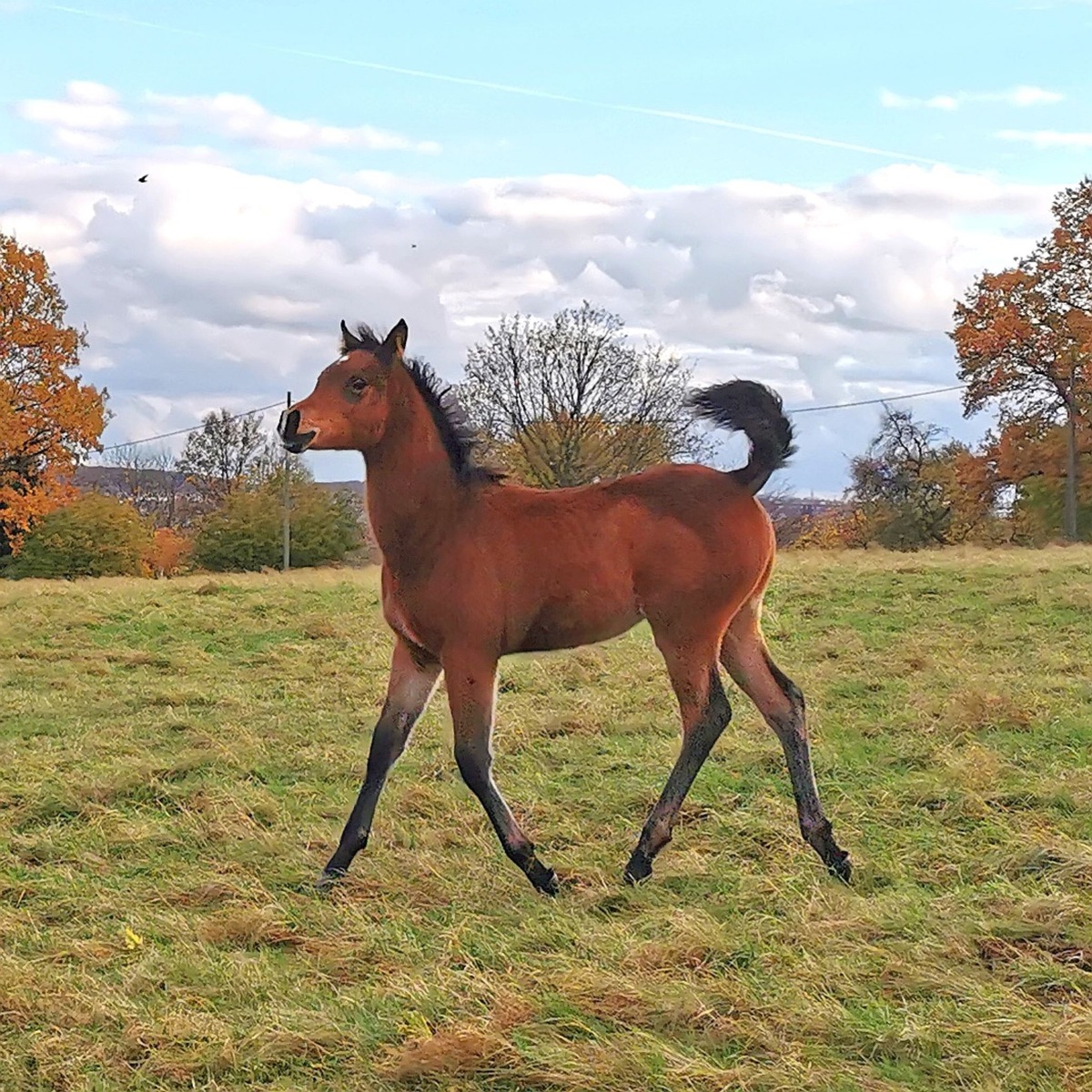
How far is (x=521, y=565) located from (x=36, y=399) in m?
32.2

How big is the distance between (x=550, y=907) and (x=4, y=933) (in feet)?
7.31

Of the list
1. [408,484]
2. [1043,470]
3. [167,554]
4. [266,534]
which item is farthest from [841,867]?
[167,554]

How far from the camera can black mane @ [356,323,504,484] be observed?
18.7 ft

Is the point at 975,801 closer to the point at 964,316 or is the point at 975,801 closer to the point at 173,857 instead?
the point at 173,857

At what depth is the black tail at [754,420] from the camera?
5.71 metres

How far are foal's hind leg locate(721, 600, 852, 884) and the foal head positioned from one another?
1996 millimetres

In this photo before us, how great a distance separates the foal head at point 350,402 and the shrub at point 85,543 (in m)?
32.2

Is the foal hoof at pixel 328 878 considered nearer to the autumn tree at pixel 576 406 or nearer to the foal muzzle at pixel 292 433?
the foal muzzle at pixel 292 433

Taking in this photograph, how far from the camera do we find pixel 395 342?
5.60 metres

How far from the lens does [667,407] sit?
133 feet

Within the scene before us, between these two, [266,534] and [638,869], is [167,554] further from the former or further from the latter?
[638,869]

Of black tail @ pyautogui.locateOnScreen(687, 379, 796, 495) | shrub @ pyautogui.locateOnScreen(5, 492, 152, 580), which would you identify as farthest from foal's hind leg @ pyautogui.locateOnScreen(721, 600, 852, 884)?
shrub @ pyautogui.locateOnScreen(5, 492, 152, 580)

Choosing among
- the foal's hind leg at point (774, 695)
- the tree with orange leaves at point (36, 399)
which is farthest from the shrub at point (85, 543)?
the foal's hind leg at point (774, 695)

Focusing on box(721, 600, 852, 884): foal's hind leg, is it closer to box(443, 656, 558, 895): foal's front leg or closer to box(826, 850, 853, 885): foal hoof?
box(826, 850, 853, 885): foal hoof
